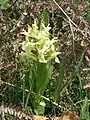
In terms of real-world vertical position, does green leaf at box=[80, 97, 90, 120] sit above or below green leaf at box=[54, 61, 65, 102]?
below

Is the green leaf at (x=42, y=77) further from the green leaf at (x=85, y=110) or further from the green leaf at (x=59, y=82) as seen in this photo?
the green leaf at (x=85, y=110)

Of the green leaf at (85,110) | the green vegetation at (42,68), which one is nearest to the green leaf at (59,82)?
the green vegetation at (42,68)

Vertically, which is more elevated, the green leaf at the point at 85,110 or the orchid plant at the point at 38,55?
the orchid plant at the point at 38,55

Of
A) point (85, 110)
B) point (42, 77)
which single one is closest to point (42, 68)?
point (42, 77)

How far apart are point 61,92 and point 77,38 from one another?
0.29m

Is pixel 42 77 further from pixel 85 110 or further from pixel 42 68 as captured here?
pixel 85 110

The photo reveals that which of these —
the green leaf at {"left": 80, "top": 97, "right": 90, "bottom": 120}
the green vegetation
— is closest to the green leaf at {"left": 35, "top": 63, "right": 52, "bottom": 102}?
the green vegetation

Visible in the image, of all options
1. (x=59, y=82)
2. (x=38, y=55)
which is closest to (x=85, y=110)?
(x=59, y=82)

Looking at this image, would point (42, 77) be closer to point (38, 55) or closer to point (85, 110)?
point (38, 55)

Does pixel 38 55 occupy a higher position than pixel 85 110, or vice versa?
pixel 38 55

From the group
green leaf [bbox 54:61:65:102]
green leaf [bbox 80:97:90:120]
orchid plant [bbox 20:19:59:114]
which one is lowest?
green leaf [bbox 80:97:90:120]

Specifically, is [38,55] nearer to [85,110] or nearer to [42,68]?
[42,68]

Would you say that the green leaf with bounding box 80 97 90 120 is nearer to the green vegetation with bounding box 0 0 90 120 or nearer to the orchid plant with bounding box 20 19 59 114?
the green vegetation with bounding box 0 0 90 120

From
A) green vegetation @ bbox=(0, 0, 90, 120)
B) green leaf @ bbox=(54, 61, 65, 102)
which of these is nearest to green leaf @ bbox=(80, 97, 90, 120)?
green vegetation @ bbox=(0, 0, 90, 120)
